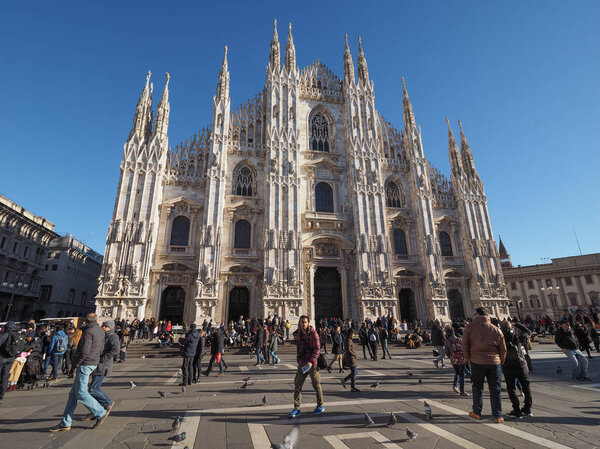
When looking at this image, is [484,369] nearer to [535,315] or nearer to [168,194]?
[168,194]

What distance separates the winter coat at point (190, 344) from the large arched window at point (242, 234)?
628 inches

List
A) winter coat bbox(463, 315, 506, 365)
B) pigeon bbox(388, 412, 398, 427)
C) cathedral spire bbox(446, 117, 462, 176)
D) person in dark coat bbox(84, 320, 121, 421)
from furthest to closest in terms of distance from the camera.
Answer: cathedral spire bbox(446, 117, 462, 176), person in dark coat bbox(84, 320, 121, 421), winter coat bbox(463, 315, 506, 365), pigeon bbox(388, 412, 398, 427)

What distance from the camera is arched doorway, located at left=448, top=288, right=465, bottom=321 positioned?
1026 inches

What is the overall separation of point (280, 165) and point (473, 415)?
2215 cm

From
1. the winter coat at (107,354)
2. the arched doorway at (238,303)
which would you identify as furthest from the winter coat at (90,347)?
the arched doorway at (238,303)

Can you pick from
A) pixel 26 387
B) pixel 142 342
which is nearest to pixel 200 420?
pixel 26 387

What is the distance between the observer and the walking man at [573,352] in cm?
775

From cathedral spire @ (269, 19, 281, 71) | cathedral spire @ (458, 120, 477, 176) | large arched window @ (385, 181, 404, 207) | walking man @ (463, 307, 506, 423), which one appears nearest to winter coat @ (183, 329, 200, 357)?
walking man @ (463, 307, 506, 423)

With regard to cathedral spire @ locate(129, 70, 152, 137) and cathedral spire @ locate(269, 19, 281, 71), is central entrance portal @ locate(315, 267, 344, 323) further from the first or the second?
cathedral spire @ locate(269, 19, 281, 71)

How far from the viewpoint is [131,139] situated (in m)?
23.5

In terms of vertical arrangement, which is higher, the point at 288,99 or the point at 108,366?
the point at 288,99

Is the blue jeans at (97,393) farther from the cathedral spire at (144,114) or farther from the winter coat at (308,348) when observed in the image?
the cathedral spire at (144,114)

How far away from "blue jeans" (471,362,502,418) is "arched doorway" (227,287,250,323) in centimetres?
1917

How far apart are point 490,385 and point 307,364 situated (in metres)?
2.81
